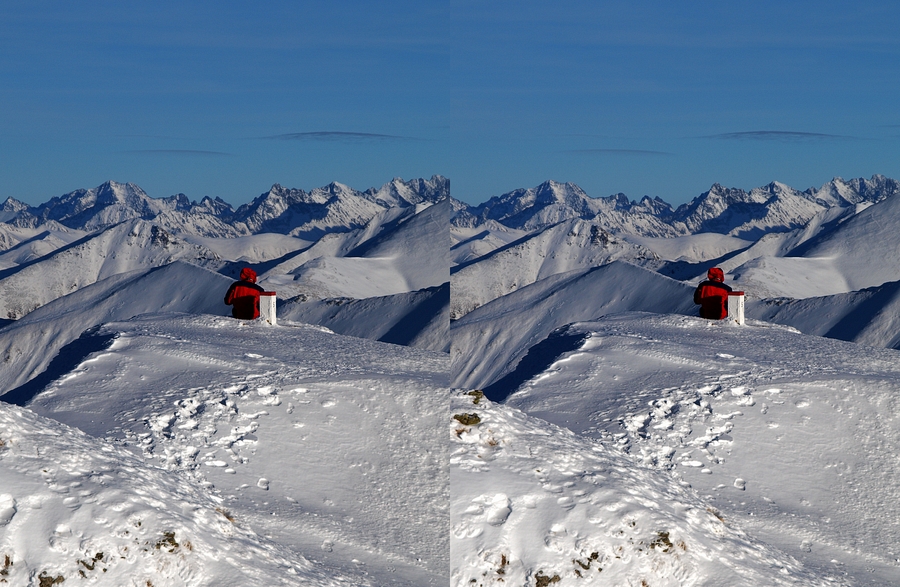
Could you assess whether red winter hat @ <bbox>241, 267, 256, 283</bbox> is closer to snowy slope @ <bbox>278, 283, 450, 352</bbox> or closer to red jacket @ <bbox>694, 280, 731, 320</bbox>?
red jacket @ <bbox>694, 280, 731, 320</bbox>

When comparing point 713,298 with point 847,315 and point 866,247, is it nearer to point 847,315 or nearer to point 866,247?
point 847,315

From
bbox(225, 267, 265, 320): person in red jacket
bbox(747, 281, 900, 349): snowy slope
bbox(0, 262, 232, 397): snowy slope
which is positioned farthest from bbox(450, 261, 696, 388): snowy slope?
bbox(225, 267, 265, 320): person in red jacket

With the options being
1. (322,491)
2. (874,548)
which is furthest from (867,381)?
(322,491)

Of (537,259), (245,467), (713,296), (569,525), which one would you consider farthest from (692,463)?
(537,259)

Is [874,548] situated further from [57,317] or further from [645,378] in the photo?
[57,317]

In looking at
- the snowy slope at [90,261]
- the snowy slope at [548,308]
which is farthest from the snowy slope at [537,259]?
the snowy slope at [90,261]

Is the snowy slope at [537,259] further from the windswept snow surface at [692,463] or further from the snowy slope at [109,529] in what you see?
the snowy slope at [109,529]
